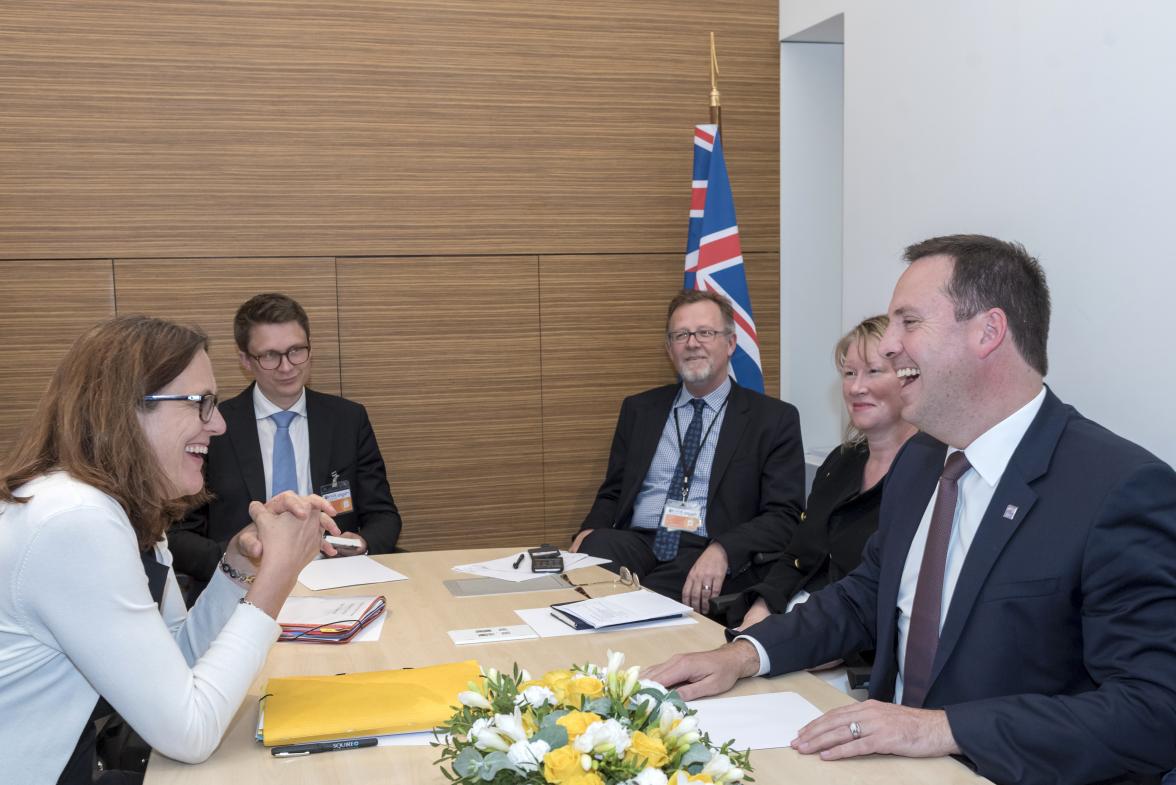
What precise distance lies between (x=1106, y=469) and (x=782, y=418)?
7.85 feet

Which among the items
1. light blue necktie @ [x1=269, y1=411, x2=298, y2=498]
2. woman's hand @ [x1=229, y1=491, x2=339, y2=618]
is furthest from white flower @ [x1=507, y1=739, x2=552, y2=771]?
light blue necktie @ [x1=269, y1=411, x2=298, y2=498]

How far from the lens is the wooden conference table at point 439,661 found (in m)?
1.69

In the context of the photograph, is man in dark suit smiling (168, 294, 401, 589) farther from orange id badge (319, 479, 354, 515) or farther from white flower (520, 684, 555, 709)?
white flower (520, 684, 555, 709)

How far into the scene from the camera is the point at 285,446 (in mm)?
4270

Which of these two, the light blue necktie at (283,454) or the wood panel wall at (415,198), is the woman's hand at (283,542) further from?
the wood panel wall at (415,198)

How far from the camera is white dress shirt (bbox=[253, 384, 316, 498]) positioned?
14.0 ft

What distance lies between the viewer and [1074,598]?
6.34ft

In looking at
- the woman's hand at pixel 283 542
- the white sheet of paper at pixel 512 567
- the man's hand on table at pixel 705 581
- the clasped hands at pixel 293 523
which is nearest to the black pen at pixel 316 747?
the woman's hand at pixel 283 542

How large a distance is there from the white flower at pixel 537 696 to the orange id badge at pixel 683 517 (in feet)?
9.27

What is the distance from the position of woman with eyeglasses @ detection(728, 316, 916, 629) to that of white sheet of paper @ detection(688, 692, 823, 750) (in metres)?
1.20

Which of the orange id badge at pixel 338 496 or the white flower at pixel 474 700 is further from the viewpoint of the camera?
the orange id badge at pixel 338 496

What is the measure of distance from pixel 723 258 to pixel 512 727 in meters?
3.96

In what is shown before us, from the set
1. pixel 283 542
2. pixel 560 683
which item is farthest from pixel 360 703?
pixel 560 683

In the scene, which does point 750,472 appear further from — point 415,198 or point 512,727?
point 512,727
